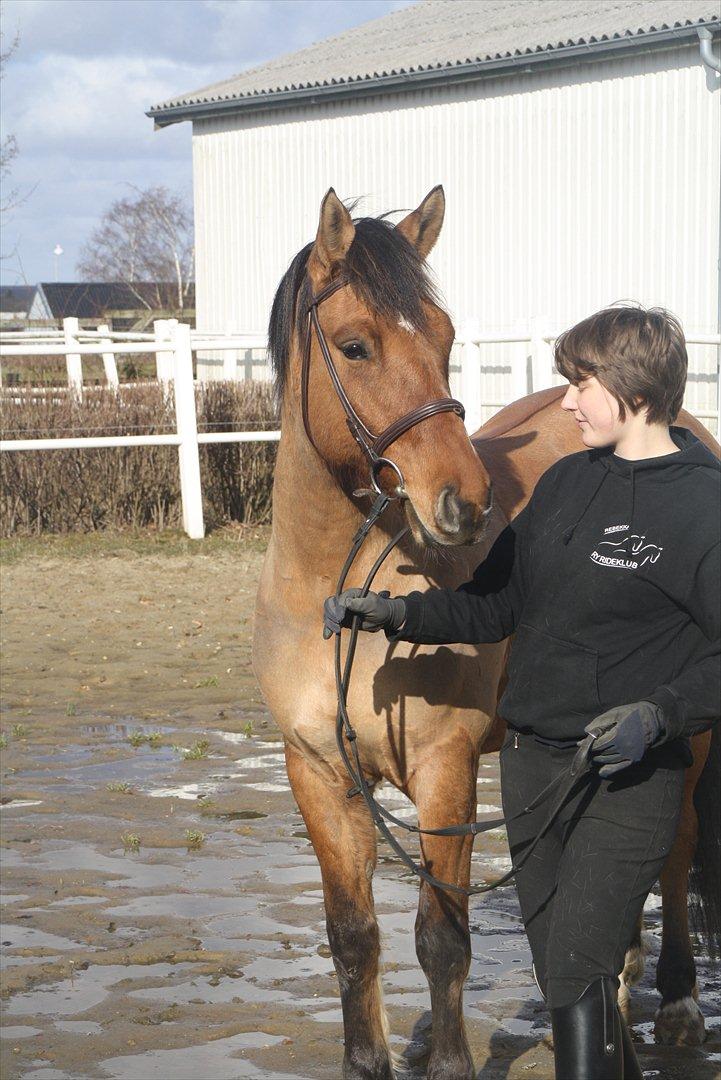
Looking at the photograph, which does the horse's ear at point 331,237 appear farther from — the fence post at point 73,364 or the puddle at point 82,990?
the fence post at point 73,364

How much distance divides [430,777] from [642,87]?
48.5ft

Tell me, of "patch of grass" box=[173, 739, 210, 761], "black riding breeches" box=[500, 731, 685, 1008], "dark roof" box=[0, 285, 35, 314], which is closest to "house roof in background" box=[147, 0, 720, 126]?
"patch of grass" box=[173, 739, 210, 761]

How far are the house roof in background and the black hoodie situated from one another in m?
14.2

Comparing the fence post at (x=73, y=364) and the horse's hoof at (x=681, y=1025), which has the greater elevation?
the fence post at (x=73, y=364)

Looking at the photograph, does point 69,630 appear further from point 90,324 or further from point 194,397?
point 90,324

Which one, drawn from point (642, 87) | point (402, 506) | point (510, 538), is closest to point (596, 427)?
point (510, 538)

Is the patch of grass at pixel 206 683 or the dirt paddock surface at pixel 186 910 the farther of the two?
the patch of grass at pixel 206 683

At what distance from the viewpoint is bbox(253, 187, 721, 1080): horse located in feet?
9.59

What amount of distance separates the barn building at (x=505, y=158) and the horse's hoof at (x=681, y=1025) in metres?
8.97

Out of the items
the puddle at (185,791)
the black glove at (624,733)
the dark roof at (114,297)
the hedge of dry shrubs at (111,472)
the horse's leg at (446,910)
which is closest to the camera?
the black glove at (624,733)

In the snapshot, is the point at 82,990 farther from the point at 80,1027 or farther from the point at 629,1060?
the point at 629,1060

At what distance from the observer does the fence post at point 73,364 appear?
38.3ft

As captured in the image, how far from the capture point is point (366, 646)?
3.13 m

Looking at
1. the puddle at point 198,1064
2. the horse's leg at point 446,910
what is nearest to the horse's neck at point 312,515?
the horse's leg at point 446,910
